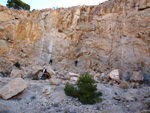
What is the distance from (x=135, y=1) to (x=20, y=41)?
15.2 metres

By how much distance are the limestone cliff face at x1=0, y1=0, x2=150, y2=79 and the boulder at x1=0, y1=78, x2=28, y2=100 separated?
751cm

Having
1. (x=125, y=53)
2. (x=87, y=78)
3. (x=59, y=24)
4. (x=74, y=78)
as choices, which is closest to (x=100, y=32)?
(x=125, y=53)

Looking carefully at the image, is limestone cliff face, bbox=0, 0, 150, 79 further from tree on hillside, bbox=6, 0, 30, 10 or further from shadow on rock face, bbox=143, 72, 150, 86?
tree on hillside, bbox=6, 0, 30, 10

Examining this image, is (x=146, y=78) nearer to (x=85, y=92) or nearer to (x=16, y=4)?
(x=85, y=92)

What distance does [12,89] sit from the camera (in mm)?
8039

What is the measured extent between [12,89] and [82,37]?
41.6ft

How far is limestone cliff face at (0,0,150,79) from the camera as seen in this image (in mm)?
13758

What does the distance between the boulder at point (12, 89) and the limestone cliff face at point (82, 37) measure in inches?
296

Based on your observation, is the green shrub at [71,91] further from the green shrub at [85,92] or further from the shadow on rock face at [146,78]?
the shadow on rock face at [146,78]

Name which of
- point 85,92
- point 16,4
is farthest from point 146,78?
point 16,4

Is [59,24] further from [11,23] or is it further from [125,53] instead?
[125,53]

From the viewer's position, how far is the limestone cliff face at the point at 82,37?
13758 millimetres

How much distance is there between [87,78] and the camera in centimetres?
888

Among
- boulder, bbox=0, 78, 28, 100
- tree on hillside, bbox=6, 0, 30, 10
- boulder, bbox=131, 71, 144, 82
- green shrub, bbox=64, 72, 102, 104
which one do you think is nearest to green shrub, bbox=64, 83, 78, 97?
green shrub, bbox=64, 72, 102, 104
